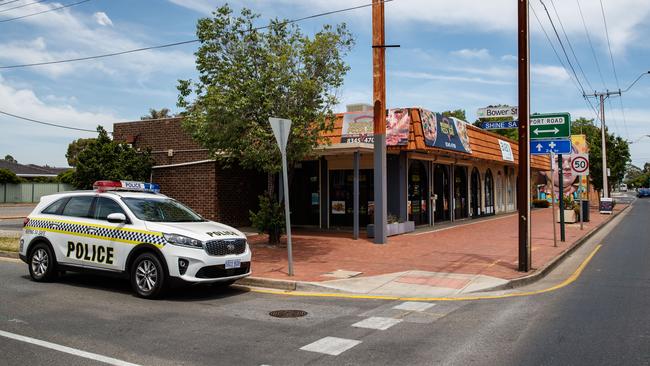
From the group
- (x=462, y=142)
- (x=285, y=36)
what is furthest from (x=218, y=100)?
(x=462, y=142)

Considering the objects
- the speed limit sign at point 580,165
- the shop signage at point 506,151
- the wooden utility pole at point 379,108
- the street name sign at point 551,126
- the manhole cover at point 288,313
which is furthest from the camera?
the shop signage at point 506,151

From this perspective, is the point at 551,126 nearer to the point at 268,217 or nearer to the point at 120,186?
the point at 268,217

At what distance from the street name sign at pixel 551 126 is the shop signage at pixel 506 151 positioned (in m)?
13.6

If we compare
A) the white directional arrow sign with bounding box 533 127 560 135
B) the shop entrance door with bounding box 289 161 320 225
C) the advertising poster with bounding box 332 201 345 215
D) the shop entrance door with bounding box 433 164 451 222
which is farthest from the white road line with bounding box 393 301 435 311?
the shop entrance door with bounding box 433 164 451 222

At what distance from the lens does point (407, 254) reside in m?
13.3

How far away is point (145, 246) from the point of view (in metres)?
8.26

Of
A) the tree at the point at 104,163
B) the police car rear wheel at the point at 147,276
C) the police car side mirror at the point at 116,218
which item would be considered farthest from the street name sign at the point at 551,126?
the tree at the point at 104,163

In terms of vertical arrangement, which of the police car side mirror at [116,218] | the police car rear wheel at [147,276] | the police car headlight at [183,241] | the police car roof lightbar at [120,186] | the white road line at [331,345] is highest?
the police car roof lightbar at [120,186]

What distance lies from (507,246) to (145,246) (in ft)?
34.4

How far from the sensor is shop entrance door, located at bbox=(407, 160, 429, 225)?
20484 millimetres

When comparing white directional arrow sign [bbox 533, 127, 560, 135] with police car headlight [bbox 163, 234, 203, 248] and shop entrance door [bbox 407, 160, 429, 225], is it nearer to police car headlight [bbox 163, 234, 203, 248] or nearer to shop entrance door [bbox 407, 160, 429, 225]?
shop entrance door [bbox 407, 160, 429, 225]

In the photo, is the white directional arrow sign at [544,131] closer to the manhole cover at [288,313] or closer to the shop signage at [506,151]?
the manhole cover at [288,313]

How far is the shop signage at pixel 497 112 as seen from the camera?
1080 inches

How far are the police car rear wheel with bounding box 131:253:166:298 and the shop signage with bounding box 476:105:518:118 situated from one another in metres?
23.0
